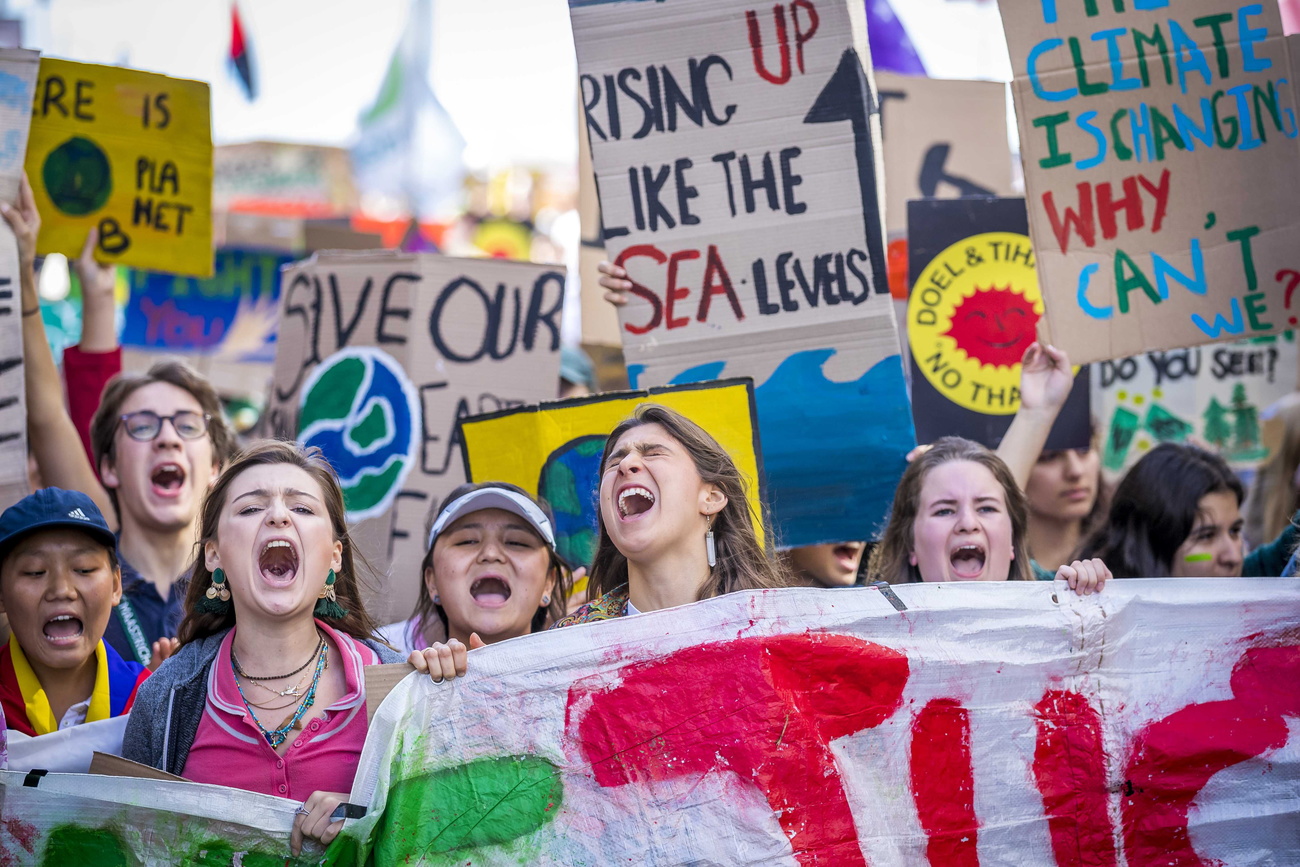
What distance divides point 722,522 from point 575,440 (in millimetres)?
771

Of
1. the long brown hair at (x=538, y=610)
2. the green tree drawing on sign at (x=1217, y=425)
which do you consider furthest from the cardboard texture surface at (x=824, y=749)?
the green tree drawing on sign at (x=1217, y=425)

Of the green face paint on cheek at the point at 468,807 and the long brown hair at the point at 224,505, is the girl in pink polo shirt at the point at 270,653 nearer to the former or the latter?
the long brown hair at the point at 224,505

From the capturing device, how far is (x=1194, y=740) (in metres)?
2.33

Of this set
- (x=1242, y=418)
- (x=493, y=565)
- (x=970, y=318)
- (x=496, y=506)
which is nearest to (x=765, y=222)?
(x=970, y=318)

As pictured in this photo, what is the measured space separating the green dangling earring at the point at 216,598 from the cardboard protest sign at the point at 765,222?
142 cm

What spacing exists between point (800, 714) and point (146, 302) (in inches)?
291

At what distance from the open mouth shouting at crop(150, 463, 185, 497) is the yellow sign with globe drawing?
92.4 inches

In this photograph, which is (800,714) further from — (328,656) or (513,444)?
(513,444)

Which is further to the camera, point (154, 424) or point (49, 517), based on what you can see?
point (154, 424)

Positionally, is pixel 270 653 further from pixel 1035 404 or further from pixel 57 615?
pixel 1035 404

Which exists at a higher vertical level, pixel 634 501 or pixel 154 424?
pixel 154 424

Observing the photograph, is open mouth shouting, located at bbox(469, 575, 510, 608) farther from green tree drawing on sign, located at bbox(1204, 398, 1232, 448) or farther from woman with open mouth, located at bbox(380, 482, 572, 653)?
green tree drawing on sign, located at bbox(1204, 398, 1232, 448)

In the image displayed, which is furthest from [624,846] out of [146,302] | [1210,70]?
[146,302]

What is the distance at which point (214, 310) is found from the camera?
8.86 metres
